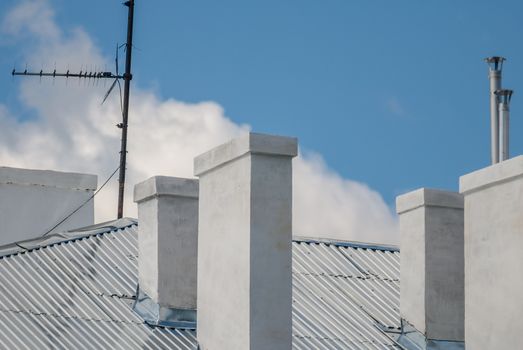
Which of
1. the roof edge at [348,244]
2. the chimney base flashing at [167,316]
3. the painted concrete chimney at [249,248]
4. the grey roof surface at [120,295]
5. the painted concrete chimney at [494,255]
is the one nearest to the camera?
the painted concrete chimney at [249,248]

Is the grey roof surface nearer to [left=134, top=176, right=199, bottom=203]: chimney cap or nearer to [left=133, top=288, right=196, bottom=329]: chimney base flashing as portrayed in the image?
[left=133, top=288, right=196, bottom=329]: chimney base flashing

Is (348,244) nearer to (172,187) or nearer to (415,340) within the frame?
(415,340)

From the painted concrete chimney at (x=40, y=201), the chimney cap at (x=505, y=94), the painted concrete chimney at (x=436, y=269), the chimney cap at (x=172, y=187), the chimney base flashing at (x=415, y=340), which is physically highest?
the chimney cap at (x=505, y=94)

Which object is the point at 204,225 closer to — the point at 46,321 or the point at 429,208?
the point at 46,321

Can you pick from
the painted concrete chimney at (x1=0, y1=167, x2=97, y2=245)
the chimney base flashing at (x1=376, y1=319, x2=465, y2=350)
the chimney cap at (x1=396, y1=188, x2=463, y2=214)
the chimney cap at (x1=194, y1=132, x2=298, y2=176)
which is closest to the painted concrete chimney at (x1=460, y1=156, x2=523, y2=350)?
the chimney cap at (x1=396, y1=188, x2=463, y2=214)

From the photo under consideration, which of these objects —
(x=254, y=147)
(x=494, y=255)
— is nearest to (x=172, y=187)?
(x=254, y=147)

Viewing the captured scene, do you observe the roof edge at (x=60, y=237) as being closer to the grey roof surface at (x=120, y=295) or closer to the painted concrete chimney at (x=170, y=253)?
the grey roof surface at (x=120, y=295)

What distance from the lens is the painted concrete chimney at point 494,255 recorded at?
17.6m

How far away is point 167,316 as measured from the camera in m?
19.2

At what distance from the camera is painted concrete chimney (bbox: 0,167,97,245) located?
24247 millimetres

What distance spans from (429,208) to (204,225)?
4.19m

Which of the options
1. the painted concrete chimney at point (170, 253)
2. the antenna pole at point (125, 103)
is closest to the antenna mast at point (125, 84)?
the antenna pole at point (125, 103)

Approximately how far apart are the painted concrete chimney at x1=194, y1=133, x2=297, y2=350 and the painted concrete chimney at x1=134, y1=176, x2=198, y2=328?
1.48 meters

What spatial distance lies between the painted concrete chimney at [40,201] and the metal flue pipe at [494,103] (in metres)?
6.47
